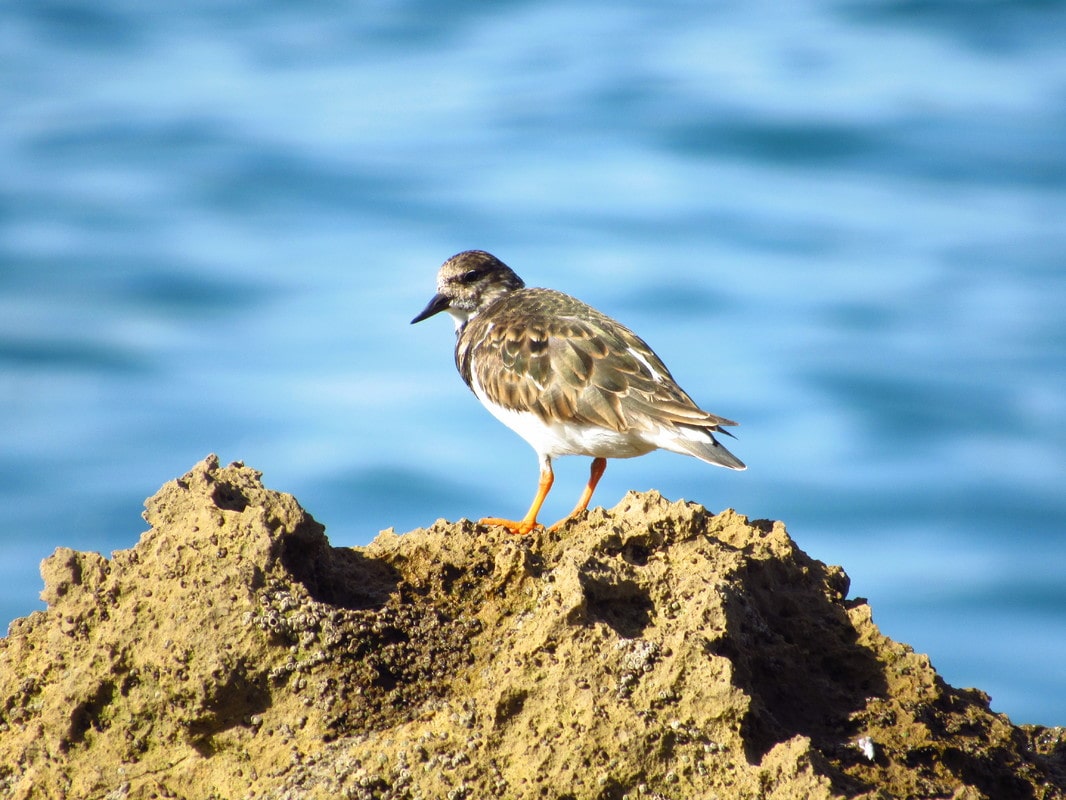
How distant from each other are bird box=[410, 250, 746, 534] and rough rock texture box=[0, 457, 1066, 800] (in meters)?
1.78

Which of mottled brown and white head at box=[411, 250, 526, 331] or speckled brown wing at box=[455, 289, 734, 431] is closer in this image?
speckled brown wing at box=[455, 289, 734, 431]

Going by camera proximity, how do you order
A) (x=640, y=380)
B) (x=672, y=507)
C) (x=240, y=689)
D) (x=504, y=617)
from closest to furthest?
(x=240, y=689) < (x=504, y=617) < (x=672, y=507) < (x=640, y=380)

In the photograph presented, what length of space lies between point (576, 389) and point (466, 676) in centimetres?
310

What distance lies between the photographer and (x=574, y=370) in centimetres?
732

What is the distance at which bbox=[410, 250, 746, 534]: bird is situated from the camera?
6.95 m

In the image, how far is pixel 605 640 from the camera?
4.18 m

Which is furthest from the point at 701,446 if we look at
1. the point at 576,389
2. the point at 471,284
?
the point at 471,284

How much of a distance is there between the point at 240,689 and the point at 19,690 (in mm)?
997

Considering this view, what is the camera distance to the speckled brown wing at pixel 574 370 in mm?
7055

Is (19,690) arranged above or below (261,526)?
below

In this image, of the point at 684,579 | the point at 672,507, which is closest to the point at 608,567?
the point at 684,579

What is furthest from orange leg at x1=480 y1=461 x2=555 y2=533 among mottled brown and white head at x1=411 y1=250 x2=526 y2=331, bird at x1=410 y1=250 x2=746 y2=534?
mottled brown and white head at x1=411 y1=250 x2=526 y2=331

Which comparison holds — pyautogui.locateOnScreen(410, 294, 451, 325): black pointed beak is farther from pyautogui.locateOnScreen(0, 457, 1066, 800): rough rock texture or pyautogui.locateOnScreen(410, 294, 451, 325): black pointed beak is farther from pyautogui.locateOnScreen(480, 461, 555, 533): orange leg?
pyautogui.locateOnScreen(0, 457, 1066, 800): rough rock texture

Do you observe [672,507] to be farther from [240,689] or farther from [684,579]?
[240,689]
